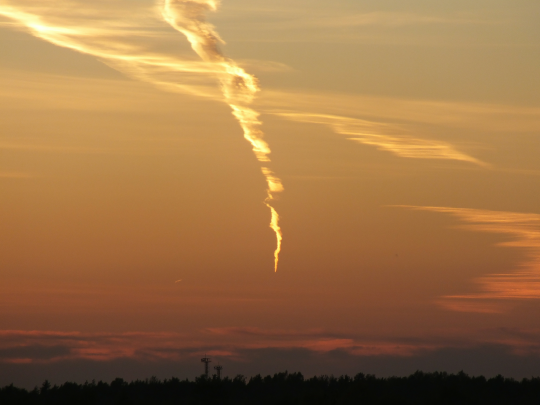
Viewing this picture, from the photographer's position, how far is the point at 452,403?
141250 millimetres

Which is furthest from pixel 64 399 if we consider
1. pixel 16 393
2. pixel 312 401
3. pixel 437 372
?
pixel 437 372

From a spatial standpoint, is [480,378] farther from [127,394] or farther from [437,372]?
[127,394]

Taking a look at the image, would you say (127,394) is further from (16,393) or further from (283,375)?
(283,375)

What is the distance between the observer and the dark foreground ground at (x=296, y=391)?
5659 inches

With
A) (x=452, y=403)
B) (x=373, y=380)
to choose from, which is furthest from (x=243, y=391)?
(x=452, y=403)

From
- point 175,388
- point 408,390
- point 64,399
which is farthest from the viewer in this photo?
point 175,388

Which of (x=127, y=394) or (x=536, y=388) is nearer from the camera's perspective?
(x=127, y=394)

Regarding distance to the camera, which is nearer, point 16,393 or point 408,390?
point 16,393

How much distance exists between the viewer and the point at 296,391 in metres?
175

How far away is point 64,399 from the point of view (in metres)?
156

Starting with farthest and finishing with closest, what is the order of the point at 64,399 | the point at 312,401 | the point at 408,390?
the point at 408,390, the point at 64,399, the point at 312,401

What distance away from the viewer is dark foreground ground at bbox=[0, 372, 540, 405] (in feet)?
472

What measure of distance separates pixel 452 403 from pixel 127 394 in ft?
177

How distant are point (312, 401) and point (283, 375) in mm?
55429
